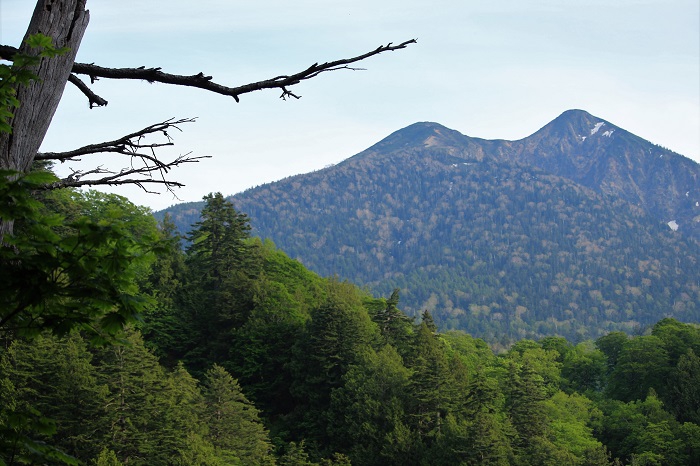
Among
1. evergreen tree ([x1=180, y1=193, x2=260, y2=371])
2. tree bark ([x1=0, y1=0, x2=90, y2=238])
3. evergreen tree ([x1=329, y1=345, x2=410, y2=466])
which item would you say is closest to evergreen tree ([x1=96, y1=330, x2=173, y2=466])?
evergreen tree ([x1=329, y1=345, x2=410, y2=466])

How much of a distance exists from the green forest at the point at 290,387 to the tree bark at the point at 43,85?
10.4 meters

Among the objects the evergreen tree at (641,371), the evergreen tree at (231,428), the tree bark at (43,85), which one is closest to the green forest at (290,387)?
the evergreen tree at (231,428)

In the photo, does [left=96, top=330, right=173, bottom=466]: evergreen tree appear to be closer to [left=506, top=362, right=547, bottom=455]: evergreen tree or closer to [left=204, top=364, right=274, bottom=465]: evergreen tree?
[left=204, top=364, right=274, bottom=465]: evergreen tree

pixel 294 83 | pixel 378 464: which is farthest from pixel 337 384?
pixel 294 83

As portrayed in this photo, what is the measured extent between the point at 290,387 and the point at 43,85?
48621mm

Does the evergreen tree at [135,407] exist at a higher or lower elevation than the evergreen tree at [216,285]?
lower

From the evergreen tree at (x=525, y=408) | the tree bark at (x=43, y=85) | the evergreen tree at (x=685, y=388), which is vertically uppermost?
the tree bark at (x=43, y=85)

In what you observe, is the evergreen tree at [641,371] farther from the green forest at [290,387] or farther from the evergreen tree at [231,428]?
the evergreen tree at [231,428]

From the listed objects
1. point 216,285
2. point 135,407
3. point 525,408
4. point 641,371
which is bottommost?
point 135,407

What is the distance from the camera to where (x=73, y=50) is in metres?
6.12

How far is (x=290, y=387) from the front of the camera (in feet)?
174

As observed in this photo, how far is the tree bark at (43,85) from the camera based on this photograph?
18.8 feet

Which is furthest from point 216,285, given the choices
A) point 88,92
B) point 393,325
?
point 88,92

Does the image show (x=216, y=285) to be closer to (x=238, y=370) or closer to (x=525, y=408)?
(x=238, y=370)
